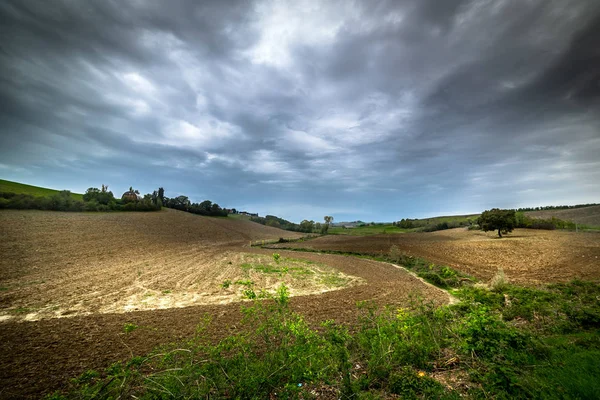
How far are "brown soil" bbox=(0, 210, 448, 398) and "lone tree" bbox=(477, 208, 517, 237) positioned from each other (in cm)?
3696

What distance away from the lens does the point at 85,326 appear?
10.5m

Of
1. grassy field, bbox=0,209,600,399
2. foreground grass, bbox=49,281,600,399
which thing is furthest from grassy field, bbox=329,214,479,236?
foreground grass, bbox=49,281,600,399

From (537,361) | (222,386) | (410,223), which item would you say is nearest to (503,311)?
(537,361)

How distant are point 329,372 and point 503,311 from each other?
31.1 feet

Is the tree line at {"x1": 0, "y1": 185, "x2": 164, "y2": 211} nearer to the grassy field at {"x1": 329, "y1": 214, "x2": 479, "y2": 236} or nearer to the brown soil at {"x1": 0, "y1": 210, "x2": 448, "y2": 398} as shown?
the brown soil at {"x1": 0, "y1": 210, "x2": 448, "y2": 398}

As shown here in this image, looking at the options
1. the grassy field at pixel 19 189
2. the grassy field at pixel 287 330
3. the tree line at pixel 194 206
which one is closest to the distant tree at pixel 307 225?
the tree line at pixel 194 206

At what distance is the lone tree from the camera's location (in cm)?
4747

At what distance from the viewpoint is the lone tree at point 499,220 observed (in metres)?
47.5

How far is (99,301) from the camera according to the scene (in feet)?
44.9

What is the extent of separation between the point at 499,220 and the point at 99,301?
208ft

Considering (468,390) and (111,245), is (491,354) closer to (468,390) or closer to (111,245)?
(468,390)

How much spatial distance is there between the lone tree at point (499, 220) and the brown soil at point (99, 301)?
36965 millimetres

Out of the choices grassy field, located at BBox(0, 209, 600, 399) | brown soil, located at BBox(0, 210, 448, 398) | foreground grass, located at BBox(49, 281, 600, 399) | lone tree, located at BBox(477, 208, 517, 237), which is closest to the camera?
foreground grass, located at BBox(49, 281, 600, 399)

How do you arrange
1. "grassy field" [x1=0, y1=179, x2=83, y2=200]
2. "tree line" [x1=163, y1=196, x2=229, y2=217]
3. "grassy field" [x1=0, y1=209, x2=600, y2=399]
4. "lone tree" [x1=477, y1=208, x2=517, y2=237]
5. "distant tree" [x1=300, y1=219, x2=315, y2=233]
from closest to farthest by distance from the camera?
1. "grassy field" [x1=0, y1=209, x2=600, y2=399]
2. "lone tree" [x1=477, y1=208, x2=517, y2=237]
3. "grassy field" [x1=0, y1=179, x2=83, y2=200]
4. "tree line" [x1=163, y1=196, x2=229, y2=217]
5. "distant tree" [x1=300, y1=219, x2=315, y2=233]
